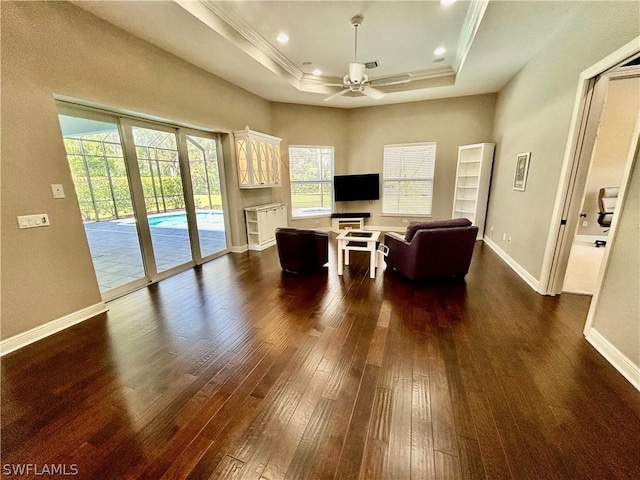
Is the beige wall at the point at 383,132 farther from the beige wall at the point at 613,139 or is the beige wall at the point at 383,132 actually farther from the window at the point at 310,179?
the beige wall at the point at 613,139

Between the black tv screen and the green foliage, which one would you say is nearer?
the green foliage

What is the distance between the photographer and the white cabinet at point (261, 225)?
211 inches

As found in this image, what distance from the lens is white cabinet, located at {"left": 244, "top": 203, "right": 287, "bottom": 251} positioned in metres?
5.37

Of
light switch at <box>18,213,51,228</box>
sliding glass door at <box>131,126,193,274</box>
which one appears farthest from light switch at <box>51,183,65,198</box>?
sliding glass door at <box>131,126,193,274</box>

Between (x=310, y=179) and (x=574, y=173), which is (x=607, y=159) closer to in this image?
(x=574, y=173)

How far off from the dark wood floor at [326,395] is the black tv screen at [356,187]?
14.2 ft

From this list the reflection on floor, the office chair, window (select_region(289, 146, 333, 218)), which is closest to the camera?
the reflection on floor

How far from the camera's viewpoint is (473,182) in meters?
6.00

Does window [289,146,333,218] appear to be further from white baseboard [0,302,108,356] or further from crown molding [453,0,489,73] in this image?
white baseboard [0,302,108,356]

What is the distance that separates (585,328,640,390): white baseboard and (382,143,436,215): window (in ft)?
15.7

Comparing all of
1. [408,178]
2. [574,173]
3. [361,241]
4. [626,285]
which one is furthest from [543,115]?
[408,178]

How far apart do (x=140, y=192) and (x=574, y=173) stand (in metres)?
5.28

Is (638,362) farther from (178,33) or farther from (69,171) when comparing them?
(178,33)

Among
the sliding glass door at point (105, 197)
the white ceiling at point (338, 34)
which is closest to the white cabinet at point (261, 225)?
the sliding glass door at point (105, 197)
